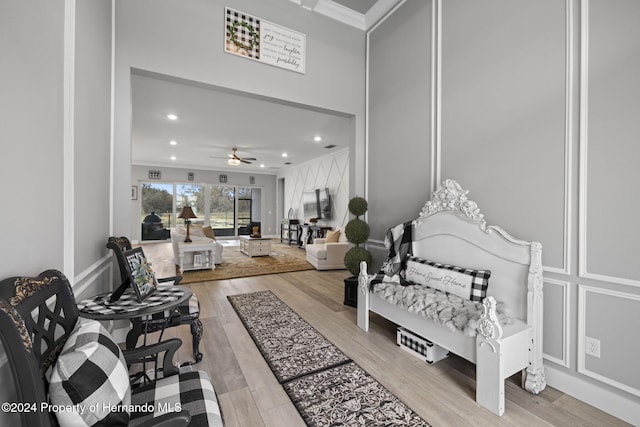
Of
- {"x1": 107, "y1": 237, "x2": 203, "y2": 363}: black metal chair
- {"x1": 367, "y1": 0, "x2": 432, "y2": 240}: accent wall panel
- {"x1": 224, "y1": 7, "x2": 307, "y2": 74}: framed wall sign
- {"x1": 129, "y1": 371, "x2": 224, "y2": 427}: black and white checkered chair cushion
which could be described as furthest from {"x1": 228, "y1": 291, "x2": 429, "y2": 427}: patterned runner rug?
{"x1": 224, "y1": 7, "x2": 307, "y2": 74}: framed wall sign

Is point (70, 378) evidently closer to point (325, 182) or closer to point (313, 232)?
point (313, 232)

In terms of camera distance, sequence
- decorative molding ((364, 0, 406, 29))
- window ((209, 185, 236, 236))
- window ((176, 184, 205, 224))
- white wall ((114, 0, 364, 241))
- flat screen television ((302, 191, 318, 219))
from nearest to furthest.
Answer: white wall ((114, 0, 364, 241)), decorative molding ((364, 0, 406, 29)), flat screen television ((302, 191, 318, 219)), window ((176, 184, 205, 224)), window ((209, 185, 236, 236))

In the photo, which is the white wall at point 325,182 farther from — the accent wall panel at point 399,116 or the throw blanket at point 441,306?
the throw blanket at point 441,306

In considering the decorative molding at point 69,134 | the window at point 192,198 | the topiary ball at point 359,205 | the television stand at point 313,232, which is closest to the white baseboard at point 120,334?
the decorative molding at point 69,134

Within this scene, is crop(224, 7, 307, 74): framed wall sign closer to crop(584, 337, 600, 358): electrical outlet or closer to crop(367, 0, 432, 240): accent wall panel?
crop(367, 0, 432, 240): accent wall panel

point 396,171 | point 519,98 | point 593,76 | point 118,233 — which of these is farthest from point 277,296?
point 593,76

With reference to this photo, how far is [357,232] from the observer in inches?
136

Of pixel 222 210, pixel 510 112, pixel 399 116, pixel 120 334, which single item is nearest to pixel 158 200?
pixel 222 210

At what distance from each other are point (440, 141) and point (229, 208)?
9.61m

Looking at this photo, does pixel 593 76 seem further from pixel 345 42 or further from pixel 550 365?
pixel 345 42

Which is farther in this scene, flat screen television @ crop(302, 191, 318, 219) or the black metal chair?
flat screen television @ crop(302, 191, 318, 219)

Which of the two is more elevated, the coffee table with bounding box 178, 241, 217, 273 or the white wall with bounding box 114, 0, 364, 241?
the white wall with bounding box 114, 0, 364, 241

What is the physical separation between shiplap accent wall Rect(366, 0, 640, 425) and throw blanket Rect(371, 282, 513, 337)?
51 centimetres

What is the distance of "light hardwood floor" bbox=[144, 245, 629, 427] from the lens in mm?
1638
